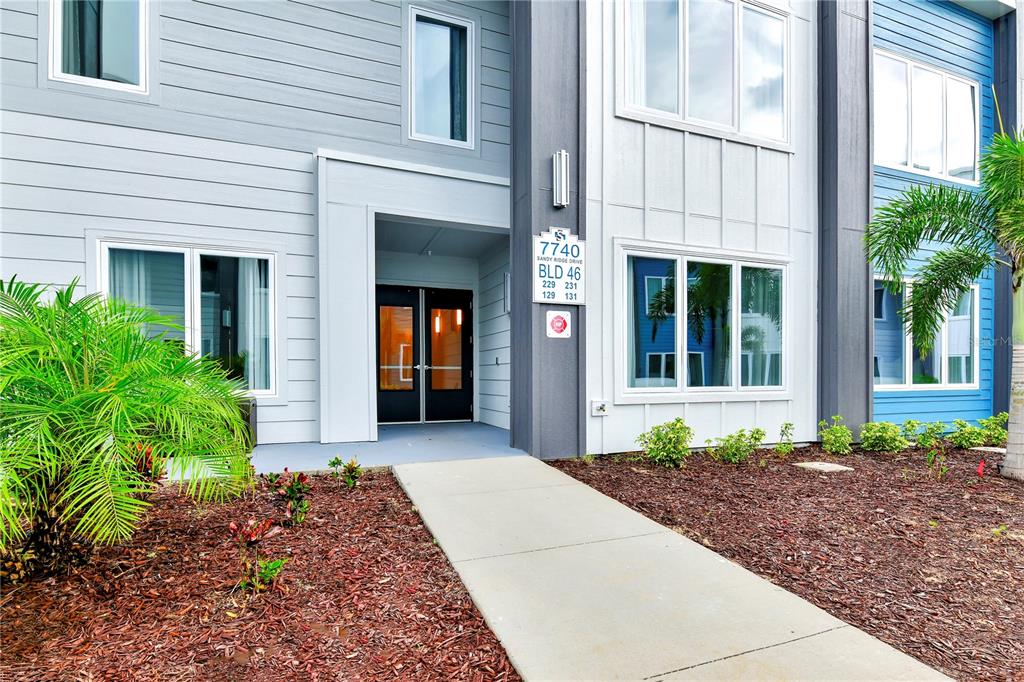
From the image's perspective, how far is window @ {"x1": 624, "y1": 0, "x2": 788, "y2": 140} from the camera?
18.9 feet

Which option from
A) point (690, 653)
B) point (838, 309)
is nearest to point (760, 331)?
point (838, 309)

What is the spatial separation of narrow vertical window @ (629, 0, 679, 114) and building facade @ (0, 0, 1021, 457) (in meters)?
0.03

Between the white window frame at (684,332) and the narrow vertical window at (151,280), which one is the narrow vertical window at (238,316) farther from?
the white window frame at (684,332)

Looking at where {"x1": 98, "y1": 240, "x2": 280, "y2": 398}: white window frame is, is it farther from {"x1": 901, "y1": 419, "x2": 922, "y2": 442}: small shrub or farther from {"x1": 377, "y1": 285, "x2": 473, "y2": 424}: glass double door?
{"x1": 901, "y1": 419, "x2": 922, "y2": 442}: small shrub

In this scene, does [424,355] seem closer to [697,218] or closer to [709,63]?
[697,218]

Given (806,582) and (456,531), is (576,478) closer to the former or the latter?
(456,531)

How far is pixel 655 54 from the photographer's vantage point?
5.81 m

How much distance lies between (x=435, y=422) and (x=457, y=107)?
14.5 feet

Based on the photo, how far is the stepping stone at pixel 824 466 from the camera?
16.4 ft

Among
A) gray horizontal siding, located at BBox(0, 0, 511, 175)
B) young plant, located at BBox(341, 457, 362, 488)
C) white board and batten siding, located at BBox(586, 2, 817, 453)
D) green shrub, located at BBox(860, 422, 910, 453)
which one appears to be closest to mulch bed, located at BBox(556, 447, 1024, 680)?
green shrub, located at BBox(860, 422, 910, 453)

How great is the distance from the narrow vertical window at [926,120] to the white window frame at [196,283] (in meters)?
9.49

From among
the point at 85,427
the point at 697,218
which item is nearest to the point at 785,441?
the point at 697,218

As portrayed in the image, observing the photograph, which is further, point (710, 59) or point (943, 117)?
point (943, 117)

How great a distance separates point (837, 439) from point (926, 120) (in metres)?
5.84
